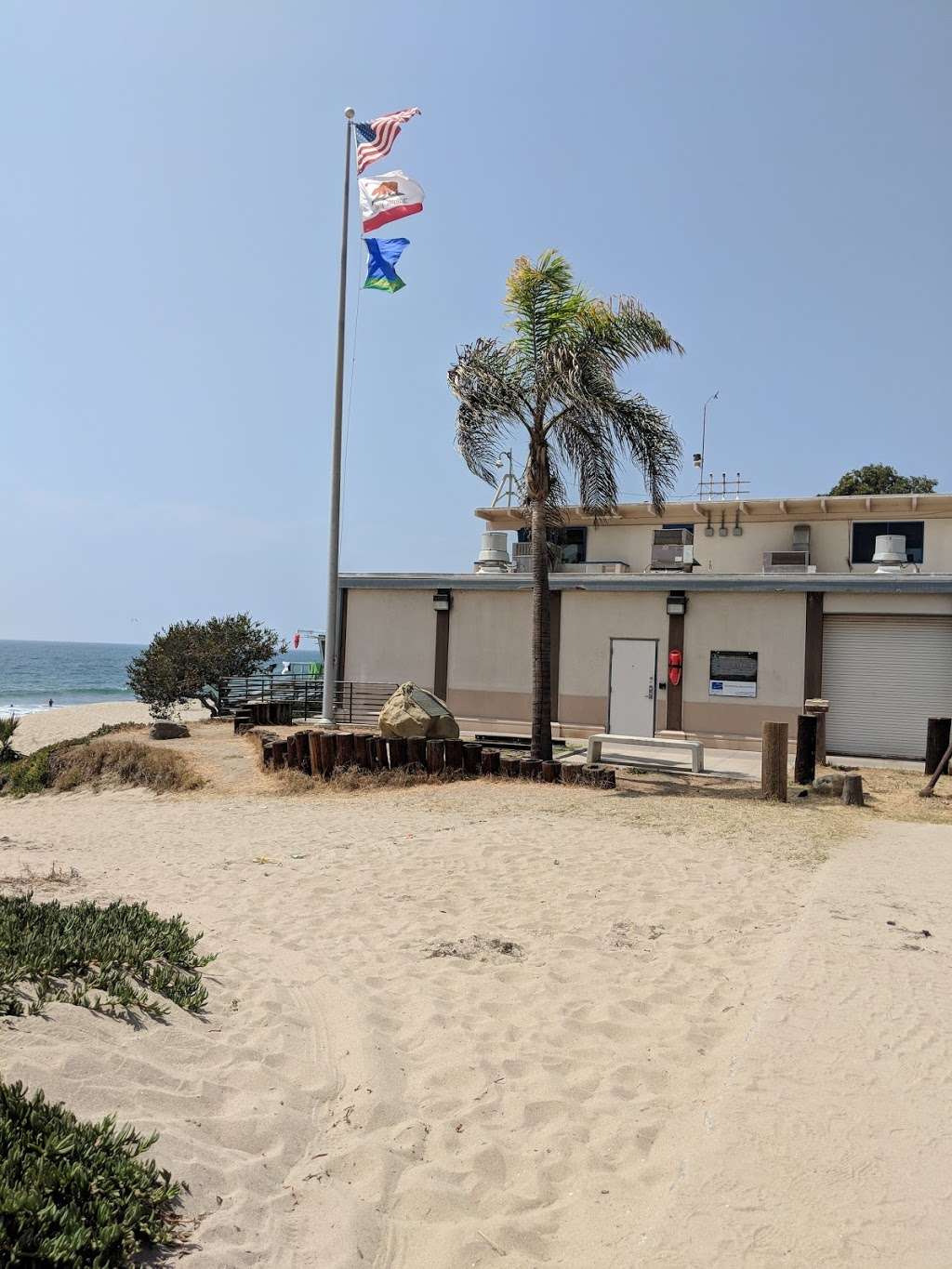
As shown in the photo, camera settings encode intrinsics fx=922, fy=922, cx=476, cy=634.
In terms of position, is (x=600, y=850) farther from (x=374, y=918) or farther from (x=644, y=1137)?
(x=644, y=1137)

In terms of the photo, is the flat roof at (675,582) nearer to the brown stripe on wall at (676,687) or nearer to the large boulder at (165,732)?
the brown stripe on wall at (676,687)

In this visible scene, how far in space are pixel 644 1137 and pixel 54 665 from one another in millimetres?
127967

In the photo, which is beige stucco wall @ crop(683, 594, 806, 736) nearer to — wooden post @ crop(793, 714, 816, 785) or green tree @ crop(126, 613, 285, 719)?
wooden post @ crop(793, 714, 816, 785)

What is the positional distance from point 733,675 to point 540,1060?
1627 cm

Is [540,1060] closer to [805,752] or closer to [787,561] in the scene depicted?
[805,752]

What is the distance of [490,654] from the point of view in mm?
21953

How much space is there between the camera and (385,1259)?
3.14 metres

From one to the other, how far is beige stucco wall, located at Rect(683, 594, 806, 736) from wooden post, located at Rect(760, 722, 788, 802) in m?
6.45

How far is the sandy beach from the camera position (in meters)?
3.28

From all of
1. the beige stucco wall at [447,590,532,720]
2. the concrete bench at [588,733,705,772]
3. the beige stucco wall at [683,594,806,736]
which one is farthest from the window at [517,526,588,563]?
the concrete bench at [588,733,705,772]

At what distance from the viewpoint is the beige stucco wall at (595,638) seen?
20.7 metres

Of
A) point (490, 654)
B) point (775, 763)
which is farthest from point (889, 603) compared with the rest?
point (490, 654)

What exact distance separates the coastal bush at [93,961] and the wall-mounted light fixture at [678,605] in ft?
52.5

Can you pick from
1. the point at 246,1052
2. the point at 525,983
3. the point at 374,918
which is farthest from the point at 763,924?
the point at 246,1052
